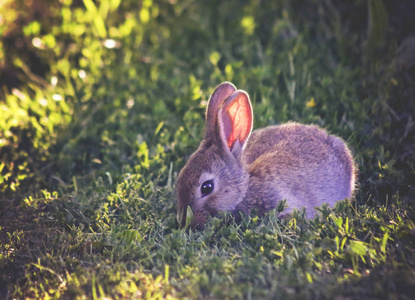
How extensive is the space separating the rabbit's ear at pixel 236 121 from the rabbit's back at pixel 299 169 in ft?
0.88

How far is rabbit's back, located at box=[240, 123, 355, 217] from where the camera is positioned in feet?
12.1

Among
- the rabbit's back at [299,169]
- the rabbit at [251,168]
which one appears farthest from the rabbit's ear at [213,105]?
the rabbit's back at [299,169]

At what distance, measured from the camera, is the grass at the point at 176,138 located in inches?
112

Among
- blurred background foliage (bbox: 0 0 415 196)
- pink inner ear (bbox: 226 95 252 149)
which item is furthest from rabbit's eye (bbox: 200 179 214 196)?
blurred background foliage (bbox: 0 0 415 196)

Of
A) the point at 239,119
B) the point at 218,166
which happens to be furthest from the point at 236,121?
the point at 218,166

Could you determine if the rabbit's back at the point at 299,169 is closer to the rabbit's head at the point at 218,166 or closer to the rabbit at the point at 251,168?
the rabbit at the point at 251,168

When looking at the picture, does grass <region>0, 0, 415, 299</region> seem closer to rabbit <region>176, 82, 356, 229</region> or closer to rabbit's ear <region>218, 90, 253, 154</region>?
rabbit <region>176, 82, 356, 229</region>

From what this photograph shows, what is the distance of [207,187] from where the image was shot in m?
3.60

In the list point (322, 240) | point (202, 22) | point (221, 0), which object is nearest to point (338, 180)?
point (322, 240)

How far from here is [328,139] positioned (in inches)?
158

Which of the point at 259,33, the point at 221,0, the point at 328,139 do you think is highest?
the point at 221,0

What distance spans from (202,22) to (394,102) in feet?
11.2

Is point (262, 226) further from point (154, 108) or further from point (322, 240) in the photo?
point (154, 108)

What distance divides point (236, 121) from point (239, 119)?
1.3 inches
